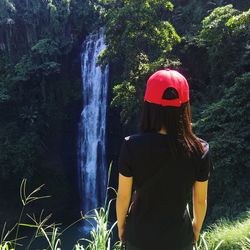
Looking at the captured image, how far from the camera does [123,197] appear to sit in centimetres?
186

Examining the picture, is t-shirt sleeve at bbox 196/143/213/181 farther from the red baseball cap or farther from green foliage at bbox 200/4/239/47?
green foliage at bbox 200/4/239/47

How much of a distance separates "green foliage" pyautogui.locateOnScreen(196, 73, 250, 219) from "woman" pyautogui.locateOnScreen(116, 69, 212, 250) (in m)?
6.09

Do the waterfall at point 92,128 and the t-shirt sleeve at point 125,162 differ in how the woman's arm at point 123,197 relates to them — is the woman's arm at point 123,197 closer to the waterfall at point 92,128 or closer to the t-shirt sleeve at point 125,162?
the t-shirt sleeve at point 125,162

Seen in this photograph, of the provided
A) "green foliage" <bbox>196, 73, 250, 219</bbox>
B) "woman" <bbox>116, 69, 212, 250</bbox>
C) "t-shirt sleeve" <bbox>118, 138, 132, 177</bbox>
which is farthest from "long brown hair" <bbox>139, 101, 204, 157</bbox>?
"green foliage" <bbox>196, 73, 250, 219</bbox>

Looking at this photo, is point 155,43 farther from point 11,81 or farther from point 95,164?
point 11,81

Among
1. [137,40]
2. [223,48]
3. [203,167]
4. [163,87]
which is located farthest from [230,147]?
[163,87]

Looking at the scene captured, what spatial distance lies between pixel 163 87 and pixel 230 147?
706 centimetres

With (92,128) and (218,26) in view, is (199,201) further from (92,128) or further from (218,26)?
(92,128)

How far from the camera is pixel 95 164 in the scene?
17781 mm

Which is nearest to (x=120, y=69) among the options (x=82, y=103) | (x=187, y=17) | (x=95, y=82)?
(x=95, y=82)

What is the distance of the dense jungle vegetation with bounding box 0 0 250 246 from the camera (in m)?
8.78

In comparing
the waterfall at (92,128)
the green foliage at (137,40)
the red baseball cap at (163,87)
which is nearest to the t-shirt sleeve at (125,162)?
the red baseball cap at (163,87)

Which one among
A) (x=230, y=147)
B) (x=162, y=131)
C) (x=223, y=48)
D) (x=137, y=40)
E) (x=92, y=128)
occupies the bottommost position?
(x=92, y=128)

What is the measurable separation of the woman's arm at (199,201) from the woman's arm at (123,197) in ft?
1.24
